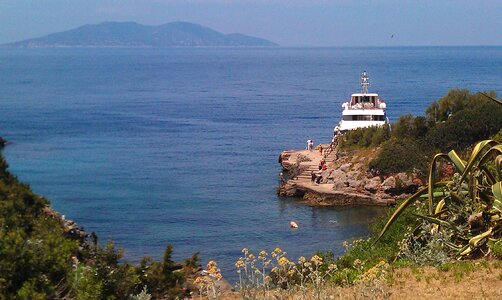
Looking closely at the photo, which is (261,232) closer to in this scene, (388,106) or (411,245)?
(411,245)

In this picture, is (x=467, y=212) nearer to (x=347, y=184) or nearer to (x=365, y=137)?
(x=347, y=184)

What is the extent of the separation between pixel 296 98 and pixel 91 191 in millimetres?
59191

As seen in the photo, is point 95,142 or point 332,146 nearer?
point 332,146

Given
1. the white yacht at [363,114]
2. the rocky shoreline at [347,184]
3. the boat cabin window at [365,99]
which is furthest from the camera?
the boat cabin window at [365,99]

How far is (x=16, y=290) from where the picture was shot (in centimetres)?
610

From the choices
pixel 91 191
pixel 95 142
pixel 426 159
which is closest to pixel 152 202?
pixel 91 191

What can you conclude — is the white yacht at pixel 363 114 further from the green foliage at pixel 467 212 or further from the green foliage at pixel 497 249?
the green foliage at pixel 497 249

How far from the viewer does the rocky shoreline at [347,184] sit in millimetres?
38344

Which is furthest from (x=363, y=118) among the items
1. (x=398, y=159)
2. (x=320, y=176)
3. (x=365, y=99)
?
(x=398, y=159)

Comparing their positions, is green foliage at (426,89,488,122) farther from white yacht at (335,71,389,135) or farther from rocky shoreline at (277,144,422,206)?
white yacht at (335,71,389,135)

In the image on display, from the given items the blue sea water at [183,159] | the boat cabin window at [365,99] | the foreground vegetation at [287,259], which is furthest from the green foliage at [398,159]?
the foreground vegetation at [287,259]

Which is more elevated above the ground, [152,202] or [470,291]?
[470,291]

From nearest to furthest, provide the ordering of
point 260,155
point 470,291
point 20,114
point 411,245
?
1. point 470,291
2. point 411,245
3. point 260,155
4. point 20,114

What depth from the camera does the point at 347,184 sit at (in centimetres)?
3953
